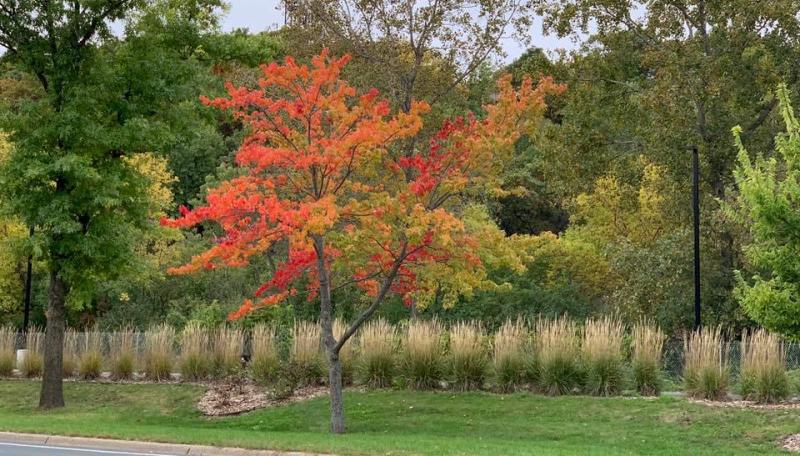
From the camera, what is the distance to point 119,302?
3494cm

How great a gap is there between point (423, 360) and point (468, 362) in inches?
36.8

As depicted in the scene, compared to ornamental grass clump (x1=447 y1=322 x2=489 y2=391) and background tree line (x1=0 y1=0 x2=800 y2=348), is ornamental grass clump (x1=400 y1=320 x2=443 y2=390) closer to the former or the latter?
ornamental grass clump (x1=447 y1=322 x2=489 y2=391)

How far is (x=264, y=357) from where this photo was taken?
1984cm

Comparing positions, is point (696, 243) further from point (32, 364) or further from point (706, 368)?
point (32, 364)

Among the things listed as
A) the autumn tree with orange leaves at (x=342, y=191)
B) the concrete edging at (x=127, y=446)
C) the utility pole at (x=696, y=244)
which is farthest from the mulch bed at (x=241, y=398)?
the utility pole at (x=696, y=244)

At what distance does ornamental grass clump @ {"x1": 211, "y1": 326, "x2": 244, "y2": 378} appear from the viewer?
20859 mm

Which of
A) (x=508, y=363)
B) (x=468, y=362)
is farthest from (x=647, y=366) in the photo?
(x=468, y=362)

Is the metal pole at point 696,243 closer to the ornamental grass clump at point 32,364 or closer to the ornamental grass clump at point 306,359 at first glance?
the ornamental grass clump at point 306,359

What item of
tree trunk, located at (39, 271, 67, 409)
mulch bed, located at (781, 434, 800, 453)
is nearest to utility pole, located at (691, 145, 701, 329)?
mulch bed, located at (781, 434, 800, 453)

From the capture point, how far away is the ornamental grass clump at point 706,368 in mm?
15547

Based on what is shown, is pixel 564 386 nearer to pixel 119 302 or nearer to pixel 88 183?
pixel 88 183

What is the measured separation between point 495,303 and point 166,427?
59.4ft

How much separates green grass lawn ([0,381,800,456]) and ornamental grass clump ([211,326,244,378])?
1.67m

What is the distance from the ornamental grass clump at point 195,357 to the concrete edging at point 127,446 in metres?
6.90
